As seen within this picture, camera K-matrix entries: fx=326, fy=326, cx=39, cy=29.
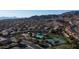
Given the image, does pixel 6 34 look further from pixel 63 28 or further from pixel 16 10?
pixel 63 28

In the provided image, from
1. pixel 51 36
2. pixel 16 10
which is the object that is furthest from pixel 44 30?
pixel 16 10

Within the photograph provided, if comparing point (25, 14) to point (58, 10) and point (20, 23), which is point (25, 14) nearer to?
point (20, 23)

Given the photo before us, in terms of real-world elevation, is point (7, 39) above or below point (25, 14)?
below

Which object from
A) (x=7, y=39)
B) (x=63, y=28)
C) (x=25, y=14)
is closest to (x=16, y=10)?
(x=25, y=14)
